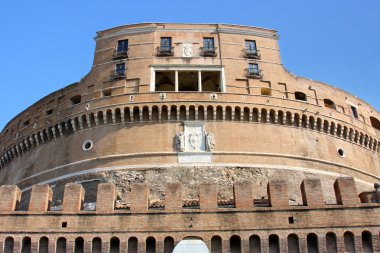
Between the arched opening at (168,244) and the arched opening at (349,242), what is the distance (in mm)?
5377

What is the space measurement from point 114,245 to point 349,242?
7.37 meters

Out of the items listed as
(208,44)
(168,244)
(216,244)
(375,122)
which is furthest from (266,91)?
(168,244)

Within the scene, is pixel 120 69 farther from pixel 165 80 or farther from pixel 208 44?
pixel 208 44

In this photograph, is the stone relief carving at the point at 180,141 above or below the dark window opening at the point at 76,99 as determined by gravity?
below

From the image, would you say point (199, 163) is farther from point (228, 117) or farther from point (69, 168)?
point (69, 168)

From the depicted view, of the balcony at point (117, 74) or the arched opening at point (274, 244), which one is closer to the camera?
the arched opening at point (274, 244)

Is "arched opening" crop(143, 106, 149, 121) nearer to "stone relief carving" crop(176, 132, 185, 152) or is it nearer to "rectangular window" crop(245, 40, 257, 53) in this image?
"stone relief carving" crop(176, 132, 185, 152)

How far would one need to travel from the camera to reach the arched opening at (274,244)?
622 inches

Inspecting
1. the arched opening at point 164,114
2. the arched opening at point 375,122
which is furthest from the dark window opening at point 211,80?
the arched opening at point 375,122

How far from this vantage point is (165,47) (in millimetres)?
29844

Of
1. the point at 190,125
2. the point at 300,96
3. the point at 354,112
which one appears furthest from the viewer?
the point at 354,112

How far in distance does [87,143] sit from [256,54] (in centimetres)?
1110

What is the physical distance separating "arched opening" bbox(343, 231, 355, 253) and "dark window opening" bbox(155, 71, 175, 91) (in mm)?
15898

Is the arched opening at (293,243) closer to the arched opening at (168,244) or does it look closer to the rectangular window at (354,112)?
the arched opening at (168,244)
